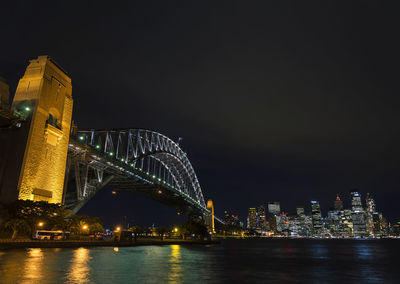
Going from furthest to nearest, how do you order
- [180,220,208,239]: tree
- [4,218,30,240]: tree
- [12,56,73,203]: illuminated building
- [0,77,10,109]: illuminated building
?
1. [180,220,208,239]: tree
2. [0,77,10,109]: illuminated building
3. [12,56,73,203]: illuminated building
4. [4,218,30,240]: tree

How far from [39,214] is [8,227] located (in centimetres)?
267

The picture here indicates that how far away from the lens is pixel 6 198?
28.7m

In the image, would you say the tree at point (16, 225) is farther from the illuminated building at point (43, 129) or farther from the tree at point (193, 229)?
the tree at point (193, 229)

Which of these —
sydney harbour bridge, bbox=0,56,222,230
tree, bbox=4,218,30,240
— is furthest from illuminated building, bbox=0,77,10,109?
tree, bbox=4,218,30,240

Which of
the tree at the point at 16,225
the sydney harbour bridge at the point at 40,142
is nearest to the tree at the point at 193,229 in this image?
the sydney harbour bridge at the point at 40,142

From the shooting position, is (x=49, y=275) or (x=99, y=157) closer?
(x=49, y=275)

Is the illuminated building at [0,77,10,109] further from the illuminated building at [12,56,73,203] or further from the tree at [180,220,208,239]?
the tree at [180,220,208,239]

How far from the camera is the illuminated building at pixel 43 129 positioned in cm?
3050

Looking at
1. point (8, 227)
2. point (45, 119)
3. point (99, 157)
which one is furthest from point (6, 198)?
point (99, 157)

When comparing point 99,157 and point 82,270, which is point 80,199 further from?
point 82,270

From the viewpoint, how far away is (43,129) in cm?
3259

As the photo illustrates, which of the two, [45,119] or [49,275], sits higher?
[45,119]

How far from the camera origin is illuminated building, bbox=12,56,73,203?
30.5 metres

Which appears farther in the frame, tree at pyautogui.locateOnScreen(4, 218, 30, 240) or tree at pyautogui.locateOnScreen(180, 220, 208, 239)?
tree at pyautogui.locateOnScreen(180, 220, 208, 239)
